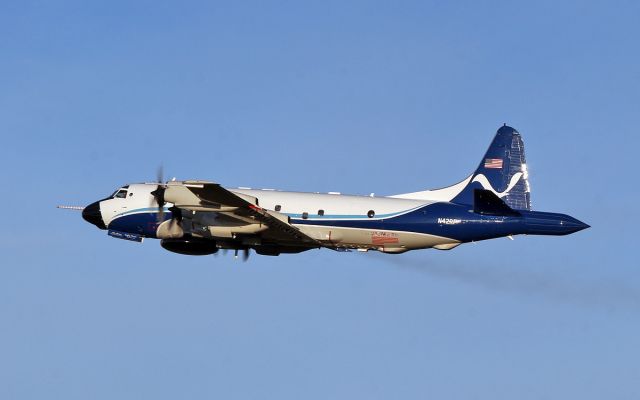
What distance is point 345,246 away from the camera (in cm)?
3716

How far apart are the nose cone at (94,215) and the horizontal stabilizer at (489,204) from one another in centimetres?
1418

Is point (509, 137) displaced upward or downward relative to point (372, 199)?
upward

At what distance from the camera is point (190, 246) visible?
123 feet

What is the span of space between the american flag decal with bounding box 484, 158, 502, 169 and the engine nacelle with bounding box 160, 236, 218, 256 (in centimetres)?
1016

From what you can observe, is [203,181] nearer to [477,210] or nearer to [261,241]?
[261,241]

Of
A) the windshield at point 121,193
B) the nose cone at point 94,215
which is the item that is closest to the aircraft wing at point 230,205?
the windshield at point 121,193

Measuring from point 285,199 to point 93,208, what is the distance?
793 centimetres

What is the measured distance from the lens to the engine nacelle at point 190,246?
123ft

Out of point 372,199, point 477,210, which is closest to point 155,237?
point 372,199

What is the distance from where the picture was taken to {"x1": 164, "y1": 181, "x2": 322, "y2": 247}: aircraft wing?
34.3m

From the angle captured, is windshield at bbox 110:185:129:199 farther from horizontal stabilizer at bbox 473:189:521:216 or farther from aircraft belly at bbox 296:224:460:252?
horizontal stabilizer at bbox 473:189:521:216

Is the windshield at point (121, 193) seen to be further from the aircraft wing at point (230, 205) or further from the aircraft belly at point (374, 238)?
the aircraft belly at point (374, 238)

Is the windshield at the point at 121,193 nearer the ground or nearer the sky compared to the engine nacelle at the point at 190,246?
nearer the sky

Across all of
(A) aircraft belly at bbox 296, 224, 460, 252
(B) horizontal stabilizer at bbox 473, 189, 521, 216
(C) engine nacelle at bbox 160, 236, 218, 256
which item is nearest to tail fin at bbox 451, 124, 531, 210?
(B) horizontal stabilizer at bbox 473, 189, 521, 216
